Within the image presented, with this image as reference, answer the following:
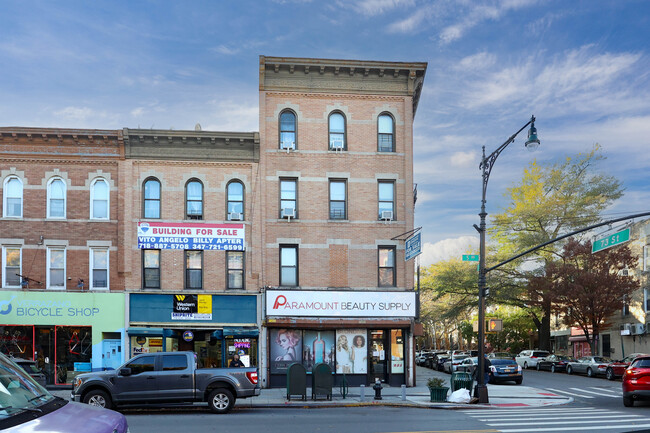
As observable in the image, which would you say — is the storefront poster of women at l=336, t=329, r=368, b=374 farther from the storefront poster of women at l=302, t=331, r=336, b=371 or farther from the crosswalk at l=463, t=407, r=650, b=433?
the crosswalk at l=463, t=407, r=650, b=433

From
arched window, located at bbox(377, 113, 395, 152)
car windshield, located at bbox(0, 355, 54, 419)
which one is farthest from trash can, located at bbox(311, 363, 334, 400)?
car windshield, located at bbox(0, 355, 54, 419)

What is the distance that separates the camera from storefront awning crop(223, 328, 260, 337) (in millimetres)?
27734

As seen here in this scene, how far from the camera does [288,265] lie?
2889 cm

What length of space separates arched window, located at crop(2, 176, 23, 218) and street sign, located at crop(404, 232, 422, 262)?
669 inches

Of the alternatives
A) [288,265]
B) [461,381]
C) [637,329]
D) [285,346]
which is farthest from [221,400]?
[637,329]

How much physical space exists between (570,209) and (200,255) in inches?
1235

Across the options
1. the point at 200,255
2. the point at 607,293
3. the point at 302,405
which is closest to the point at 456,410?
the point at 302,405

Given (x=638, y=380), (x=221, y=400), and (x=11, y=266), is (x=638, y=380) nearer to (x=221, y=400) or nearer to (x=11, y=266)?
(x=221, y=400)

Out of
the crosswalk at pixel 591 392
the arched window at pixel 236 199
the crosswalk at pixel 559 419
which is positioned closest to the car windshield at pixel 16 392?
the crosswalk at pixel 559 419

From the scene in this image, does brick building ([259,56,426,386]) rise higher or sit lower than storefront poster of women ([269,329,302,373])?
higher

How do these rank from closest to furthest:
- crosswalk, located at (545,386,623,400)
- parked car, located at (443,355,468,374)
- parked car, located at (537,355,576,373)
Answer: crosswalk, located at (545,386,623,400), parked car, located at (443,355,468,374), parked car, located at (537,355,576,373)

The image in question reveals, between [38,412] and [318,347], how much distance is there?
24.7 metres

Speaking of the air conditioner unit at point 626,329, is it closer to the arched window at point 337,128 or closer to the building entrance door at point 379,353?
the building entrance door at point 379,353

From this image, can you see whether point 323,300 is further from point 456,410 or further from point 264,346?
point 456,410
